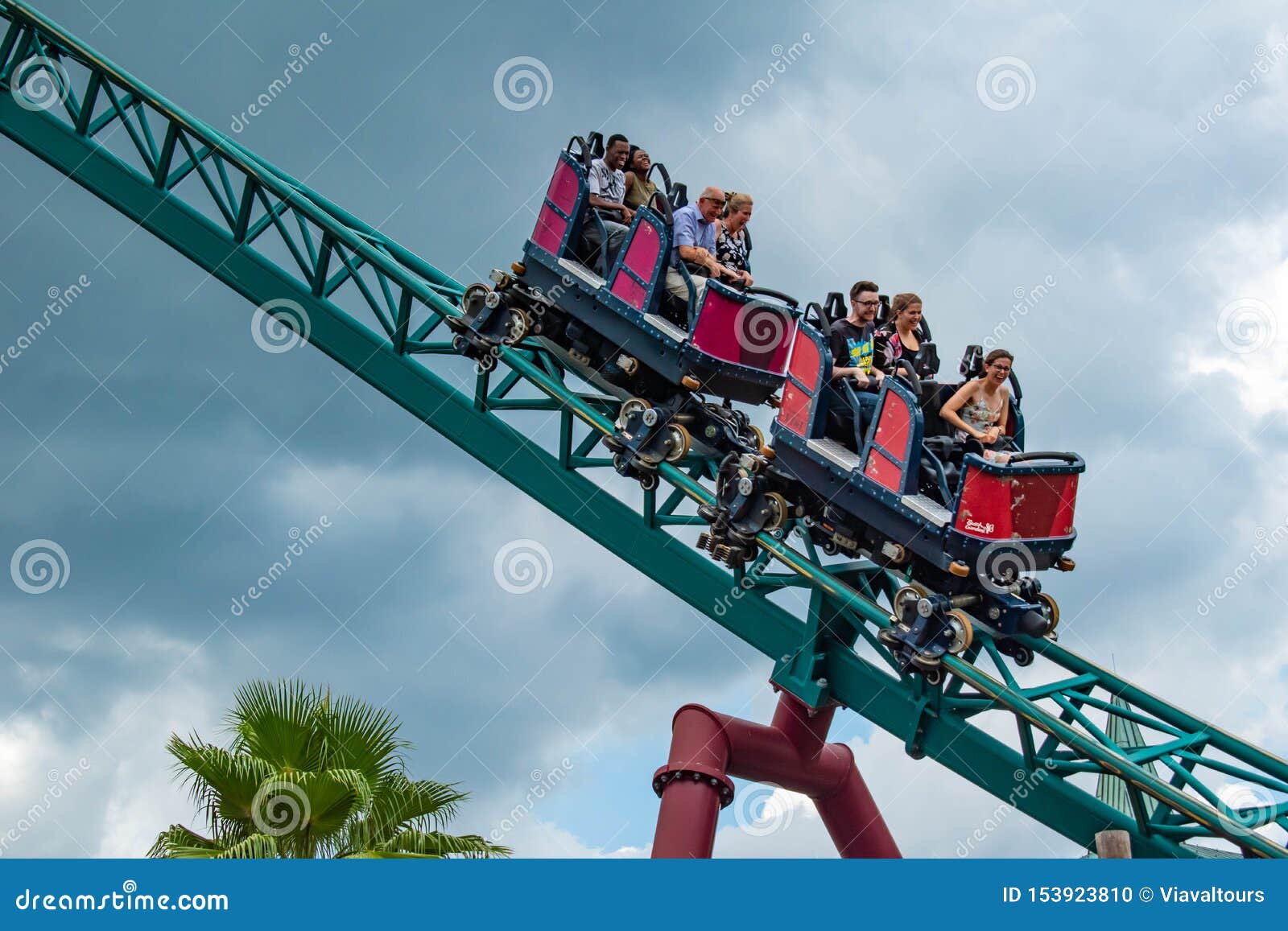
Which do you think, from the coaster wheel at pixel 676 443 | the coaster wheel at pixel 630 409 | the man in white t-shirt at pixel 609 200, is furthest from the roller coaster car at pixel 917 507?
the man in white t-shirt at pixel 609 200

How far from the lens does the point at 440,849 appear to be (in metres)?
6.32

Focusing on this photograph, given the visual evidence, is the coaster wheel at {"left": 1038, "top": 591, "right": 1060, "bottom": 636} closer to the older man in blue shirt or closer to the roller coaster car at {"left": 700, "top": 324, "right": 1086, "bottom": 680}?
the roller coaster car at {"left": 700, "top": 324, "right": 1086, "bottom": 680}

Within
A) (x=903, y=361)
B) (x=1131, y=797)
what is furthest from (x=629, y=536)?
(x=1131, y=797)

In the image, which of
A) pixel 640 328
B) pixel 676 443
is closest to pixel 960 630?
pixel 676 443

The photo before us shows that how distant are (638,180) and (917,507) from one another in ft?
9.70

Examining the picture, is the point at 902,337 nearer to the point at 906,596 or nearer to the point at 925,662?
the point at 906,596

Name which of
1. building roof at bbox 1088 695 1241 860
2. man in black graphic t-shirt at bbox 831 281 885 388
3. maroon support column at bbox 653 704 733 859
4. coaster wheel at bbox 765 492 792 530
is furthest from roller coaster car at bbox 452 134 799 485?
building roof at bbox 1088 695 1241 860

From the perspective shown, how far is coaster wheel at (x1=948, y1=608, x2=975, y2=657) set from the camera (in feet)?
22.0

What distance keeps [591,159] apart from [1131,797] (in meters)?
4.39

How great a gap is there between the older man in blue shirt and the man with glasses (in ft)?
2.51

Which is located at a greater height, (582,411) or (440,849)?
(582,411)

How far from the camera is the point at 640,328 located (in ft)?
26.7

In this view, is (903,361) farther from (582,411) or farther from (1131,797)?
(1131,797)

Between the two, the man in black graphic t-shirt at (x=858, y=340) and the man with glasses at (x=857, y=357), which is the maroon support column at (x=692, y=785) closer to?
the man with glasses at (x=857, y=357)
